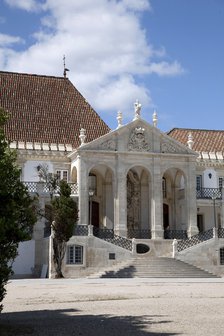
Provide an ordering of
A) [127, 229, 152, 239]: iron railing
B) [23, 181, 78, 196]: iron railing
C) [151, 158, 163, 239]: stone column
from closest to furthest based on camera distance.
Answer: [23, 181, 78, 196]: iron railing < [151, 158, 163, 239]: stone column < [127, 229, 152, 239]: iron railing

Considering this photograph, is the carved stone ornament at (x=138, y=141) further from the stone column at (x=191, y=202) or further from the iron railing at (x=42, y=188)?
the iron railing at (x=42, y=188)

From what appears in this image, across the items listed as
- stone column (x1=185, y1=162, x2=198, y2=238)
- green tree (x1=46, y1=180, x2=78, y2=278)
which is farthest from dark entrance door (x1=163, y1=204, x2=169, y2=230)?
green tree (x1=46, y1=180, x2=78, y2=278)

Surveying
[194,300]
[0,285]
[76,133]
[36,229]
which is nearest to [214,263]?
[36,229]

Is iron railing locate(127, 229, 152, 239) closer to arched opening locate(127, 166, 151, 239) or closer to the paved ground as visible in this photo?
arched opening locate(127, 166, 151, 239)

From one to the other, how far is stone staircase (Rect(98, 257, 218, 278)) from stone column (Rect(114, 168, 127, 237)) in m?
4.00

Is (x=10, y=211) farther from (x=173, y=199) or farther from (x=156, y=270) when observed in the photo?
(x=173, y=199)

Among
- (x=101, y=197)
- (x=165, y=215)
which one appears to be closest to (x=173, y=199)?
(x=165, y=215)

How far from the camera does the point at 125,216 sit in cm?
3894

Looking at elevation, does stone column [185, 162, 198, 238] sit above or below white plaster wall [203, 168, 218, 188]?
below

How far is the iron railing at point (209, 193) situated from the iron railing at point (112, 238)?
8.65 m

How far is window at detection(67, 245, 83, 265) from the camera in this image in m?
34.5

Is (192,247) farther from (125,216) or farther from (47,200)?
(47,200)

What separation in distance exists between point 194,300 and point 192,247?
794 inches

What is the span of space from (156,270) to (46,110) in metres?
17.1
